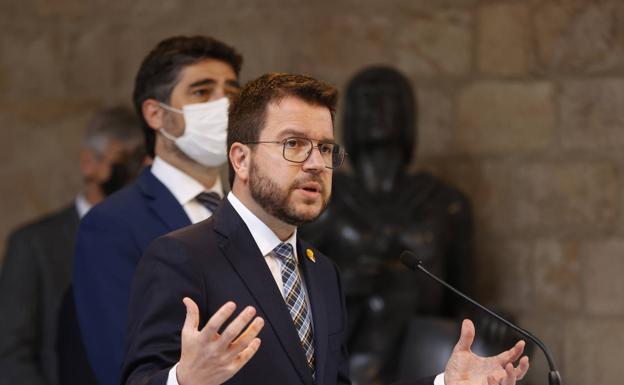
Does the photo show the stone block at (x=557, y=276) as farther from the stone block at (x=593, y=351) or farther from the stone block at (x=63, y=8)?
the stone block at (x=63, y=8)

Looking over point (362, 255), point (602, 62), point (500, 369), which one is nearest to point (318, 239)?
point (362, 255)

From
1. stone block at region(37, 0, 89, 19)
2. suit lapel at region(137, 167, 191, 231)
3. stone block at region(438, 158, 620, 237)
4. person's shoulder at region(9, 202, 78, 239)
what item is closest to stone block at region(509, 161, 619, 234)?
stone block at region(438, 158, 620, 237)

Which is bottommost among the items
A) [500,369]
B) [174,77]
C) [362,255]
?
[362,255]

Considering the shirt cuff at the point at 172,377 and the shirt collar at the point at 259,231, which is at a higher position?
the shirt collar at the point at 259,231

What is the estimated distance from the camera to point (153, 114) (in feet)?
10.9

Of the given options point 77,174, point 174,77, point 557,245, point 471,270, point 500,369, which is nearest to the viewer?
point 500,369

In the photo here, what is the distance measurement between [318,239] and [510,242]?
42.3 inches

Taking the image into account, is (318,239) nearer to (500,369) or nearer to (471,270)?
(471,270)

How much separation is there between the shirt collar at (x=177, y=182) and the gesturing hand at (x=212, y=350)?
3.41 ft

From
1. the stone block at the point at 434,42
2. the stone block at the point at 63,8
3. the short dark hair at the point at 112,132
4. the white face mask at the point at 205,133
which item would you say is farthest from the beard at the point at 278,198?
the stone block at the point at 63,8

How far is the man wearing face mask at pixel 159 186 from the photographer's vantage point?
2.94m

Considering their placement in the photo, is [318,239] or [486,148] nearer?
[318,239]

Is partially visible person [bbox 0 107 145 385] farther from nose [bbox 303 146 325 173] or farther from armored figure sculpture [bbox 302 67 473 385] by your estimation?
nose [bbox 303 146 325 173]

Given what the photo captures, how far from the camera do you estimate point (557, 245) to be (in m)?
5.70
